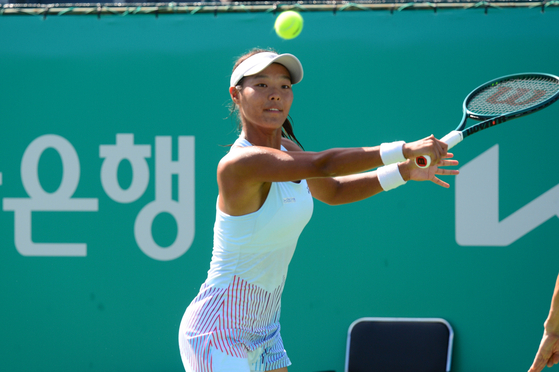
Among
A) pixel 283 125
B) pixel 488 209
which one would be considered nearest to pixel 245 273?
pixel 283 125

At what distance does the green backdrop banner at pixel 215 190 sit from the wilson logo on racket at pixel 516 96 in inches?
26.2

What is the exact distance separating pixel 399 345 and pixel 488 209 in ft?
2.90

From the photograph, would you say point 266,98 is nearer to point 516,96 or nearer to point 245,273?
point 245,273

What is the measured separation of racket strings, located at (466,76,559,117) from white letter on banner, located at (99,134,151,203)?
5.78 feet

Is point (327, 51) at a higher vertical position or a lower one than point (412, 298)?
higher

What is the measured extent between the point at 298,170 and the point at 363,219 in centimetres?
149

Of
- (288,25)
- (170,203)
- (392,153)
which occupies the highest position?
(288,25)

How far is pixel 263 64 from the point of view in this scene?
183 centimetres

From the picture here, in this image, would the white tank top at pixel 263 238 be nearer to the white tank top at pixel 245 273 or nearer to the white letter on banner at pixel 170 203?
the white tank top at pixel 245 273

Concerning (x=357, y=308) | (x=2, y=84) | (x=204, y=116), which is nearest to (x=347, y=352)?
(x=357, y=308)

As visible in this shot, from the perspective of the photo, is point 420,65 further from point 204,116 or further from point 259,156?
point 259,156

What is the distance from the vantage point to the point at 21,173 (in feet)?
10.3

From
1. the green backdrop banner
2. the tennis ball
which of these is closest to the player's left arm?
the tennis ball

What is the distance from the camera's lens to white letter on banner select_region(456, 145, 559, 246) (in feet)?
9.77
